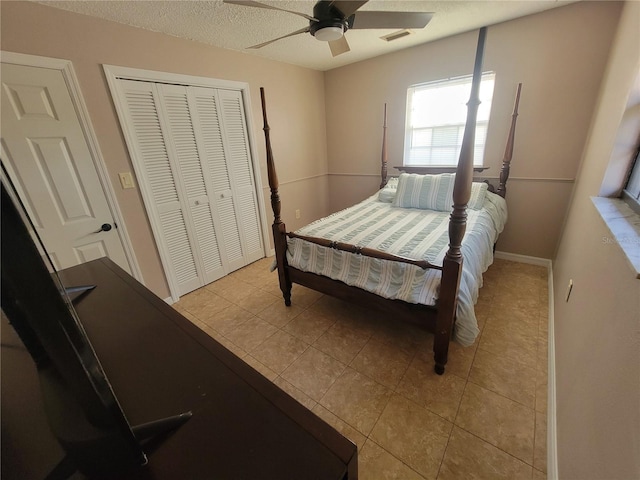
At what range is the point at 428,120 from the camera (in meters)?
3.06

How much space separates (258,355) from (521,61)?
338cm

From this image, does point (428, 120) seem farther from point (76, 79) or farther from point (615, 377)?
point (76, 79)

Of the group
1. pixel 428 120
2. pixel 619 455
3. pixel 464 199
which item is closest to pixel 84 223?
pixel 464 199

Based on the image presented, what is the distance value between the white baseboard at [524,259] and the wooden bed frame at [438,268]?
6.51 ft

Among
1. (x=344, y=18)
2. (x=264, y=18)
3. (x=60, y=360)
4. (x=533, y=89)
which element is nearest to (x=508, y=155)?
(x=533, y=89)

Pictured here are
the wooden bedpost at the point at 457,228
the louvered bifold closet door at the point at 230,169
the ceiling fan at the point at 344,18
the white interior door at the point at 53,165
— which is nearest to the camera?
the wooden bedpost at the point at 457,228

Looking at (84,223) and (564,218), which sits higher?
(84,223)

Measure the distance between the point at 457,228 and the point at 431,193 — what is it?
1428 millimetres

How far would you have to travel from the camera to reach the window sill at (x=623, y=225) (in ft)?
2.57

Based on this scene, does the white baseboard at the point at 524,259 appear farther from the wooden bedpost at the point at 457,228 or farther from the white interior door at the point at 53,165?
the white interior door at the point at 53,165

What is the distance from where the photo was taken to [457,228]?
4.31 ft

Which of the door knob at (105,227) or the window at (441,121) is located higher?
the window at (441,121)

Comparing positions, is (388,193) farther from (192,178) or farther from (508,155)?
(192,178)

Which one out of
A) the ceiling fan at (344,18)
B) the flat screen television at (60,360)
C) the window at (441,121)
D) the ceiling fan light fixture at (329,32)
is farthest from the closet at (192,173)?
the flat screen television at (60,360)
